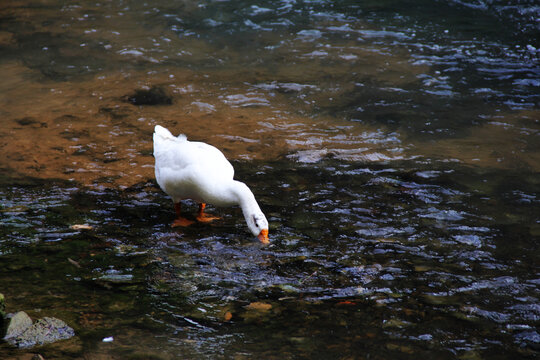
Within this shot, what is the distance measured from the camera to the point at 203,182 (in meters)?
5.57

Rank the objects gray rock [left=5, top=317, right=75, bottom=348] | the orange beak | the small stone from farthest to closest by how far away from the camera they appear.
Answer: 1. the small stone
2. the orange beak
3. gray rock [left=5, top=317, right=75, bottom=348]

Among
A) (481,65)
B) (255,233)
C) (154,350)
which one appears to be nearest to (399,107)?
(481,65)

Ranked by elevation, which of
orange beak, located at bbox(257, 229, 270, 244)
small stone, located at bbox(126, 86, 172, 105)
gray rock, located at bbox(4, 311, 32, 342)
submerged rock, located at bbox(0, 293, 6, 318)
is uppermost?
submerged rock, located at bbox(0, 293, 6, 318)

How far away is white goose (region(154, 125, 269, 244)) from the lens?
5391mm

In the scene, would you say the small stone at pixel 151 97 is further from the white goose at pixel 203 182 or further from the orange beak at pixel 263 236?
the orange beak at pixel 263 236

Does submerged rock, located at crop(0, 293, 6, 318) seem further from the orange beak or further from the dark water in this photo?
the orange beak

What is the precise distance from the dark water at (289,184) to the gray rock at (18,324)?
0.22m

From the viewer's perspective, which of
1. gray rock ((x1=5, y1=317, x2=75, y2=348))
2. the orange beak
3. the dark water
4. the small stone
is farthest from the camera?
the small stone

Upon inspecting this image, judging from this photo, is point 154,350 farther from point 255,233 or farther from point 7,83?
point 7,83

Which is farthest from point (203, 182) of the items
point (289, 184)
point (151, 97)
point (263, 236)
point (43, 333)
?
point (151, 97)

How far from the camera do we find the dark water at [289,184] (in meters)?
4.20

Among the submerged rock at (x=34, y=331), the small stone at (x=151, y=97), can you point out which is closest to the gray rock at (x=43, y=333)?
the submerged rock at (x=34, y=331)

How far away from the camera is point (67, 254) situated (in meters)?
5.08

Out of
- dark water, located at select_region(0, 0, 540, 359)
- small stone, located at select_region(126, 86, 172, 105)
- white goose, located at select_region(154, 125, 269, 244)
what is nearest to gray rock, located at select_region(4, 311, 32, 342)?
dark water, located at select_region(0, 0, 540, 359)
